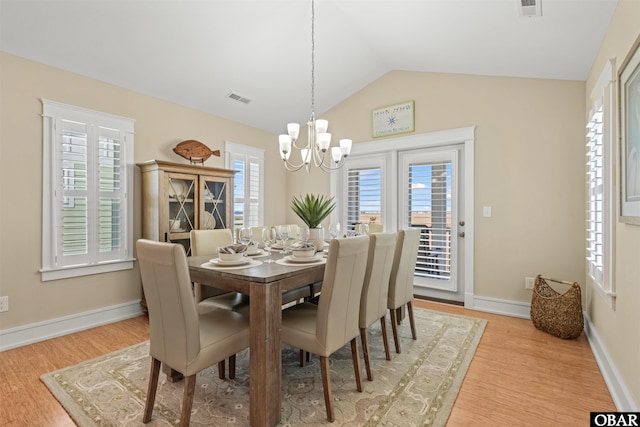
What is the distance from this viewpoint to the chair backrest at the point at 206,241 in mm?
2607

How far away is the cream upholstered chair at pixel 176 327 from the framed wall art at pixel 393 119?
339cm

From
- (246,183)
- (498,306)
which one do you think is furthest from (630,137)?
(246,183)

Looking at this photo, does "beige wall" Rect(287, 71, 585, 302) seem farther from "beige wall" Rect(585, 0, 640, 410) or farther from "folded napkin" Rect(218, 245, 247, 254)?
"folded napkin" Rect(218, 245, 247, 254)

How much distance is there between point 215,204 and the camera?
12.5ft

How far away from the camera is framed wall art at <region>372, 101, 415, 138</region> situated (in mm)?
4086

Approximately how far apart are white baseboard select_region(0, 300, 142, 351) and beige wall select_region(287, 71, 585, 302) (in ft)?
12.9

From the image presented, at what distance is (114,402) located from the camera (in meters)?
1.86

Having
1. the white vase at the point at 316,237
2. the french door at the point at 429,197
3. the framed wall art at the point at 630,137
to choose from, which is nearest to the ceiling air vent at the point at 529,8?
the framed wall art at the point at 630,137

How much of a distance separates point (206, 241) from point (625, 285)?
114 inches

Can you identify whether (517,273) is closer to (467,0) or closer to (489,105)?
(489,105)

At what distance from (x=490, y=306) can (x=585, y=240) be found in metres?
1.14

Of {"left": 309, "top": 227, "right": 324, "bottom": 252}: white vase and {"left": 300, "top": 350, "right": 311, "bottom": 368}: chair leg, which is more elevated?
{"left": 309, "top": 227, "right": 324, "bottom": 252}: white vase

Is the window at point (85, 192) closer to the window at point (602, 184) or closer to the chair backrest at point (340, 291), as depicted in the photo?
the chair backrest at point (340, 291)

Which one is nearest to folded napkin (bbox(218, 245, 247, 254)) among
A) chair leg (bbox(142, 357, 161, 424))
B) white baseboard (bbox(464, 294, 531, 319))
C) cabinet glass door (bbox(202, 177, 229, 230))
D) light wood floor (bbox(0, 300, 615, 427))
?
chair leg (bbox(142, 357, 161, 424))
